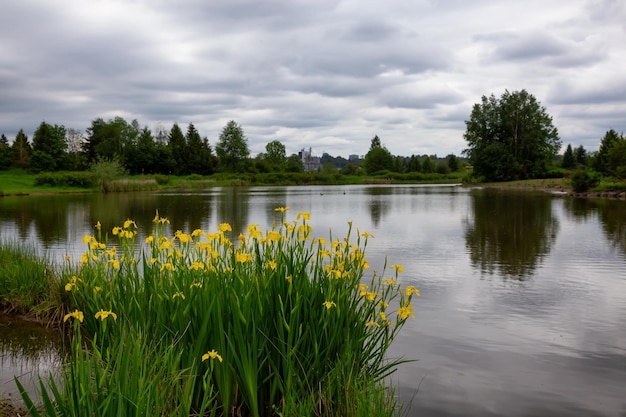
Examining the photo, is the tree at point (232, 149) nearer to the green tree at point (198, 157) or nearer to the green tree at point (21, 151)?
the green tree at point (198, 157)

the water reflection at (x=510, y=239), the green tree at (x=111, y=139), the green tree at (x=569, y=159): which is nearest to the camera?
the water reflection at (x=510, y=239)

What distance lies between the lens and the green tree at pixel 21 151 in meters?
79.9

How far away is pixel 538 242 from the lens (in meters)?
17.0

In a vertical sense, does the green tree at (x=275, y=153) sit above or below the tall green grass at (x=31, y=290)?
above

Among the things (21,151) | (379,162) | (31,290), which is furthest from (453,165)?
(31,290)

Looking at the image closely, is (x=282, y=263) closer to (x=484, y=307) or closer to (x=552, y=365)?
(x=552, y=365)

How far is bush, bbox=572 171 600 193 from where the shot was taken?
44.2 metres

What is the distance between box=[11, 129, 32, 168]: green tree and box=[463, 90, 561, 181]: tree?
229 feet

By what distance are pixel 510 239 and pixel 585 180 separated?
103 feet

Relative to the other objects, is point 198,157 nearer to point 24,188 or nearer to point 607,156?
point 24,188

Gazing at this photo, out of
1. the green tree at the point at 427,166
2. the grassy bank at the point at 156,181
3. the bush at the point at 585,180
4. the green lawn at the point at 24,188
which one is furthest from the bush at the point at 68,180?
the green tree at the point at 427,166

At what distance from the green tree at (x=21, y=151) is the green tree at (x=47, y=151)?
170cm

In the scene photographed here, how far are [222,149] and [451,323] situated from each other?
111 meters

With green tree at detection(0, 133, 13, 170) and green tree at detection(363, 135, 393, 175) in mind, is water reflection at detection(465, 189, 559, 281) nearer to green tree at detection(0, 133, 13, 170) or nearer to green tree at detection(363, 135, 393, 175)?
green tree at detection(0, 133, 13, 170)
